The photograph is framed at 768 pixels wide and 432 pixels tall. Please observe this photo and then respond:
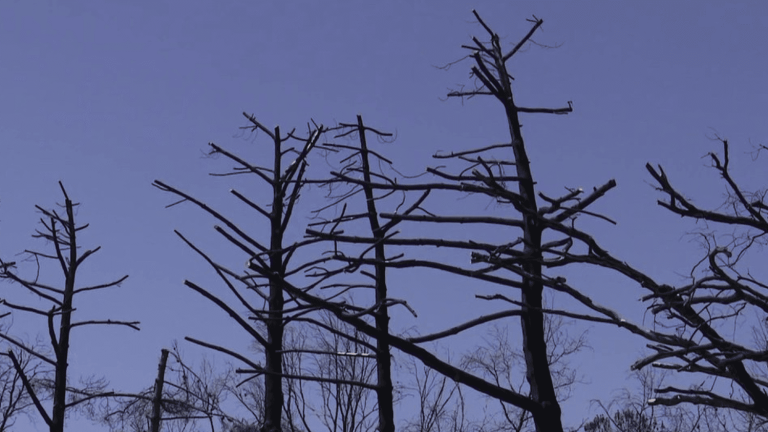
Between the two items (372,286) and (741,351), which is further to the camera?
(372,286)

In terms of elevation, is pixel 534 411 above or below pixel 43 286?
below

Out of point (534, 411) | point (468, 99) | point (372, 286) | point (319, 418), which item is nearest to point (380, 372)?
point (372, 286)

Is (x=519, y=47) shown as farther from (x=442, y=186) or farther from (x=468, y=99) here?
(x=442, y=186)

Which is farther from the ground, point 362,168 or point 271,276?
point 362,168

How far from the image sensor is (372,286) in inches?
390

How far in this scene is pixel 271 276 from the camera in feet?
11.7

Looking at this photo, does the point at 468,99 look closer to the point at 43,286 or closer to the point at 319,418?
the point at 43,286

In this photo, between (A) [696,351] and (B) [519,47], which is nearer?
(A) [696,351]

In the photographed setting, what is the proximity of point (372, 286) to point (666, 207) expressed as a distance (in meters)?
5.84

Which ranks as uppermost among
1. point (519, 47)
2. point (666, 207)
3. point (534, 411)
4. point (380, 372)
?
point (519, 47)

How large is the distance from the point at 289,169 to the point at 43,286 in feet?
11.8

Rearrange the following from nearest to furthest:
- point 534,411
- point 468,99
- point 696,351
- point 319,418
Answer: point 696,351
point 534,411
point 468,99
point 319,418

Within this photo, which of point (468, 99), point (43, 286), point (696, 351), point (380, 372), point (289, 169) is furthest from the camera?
point (43, 286)

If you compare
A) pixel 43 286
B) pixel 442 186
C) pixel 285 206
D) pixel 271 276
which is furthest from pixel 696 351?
pixel 43 286
